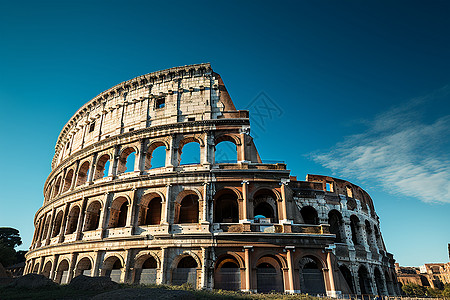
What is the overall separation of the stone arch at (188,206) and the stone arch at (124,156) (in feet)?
17.9

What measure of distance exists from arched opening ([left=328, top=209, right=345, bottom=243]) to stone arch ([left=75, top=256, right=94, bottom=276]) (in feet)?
59.0

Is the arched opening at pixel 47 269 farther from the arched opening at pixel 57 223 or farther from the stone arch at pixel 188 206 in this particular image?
the stone arch at pixel 188 206

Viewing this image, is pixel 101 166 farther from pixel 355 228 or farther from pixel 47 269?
pixel 355 228

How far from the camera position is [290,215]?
17.1 m

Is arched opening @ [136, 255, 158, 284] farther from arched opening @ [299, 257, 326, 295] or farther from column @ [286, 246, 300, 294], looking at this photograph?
arched opening @ [299, 257, 326, 295]

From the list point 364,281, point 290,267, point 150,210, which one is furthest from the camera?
point 364,281

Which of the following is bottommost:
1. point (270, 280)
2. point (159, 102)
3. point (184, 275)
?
point (270, 280)

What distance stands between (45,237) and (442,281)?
232 feet

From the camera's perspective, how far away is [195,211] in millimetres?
18391

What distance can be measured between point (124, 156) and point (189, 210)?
711cm

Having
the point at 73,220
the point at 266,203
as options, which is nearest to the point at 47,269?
the point at 73,220

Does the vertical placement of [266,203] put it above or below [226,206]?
above

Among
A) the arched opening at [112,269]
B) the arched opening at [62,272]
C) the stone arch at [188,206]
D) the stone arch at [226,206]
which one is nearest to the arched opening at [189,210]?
the stone arch at [188,206]

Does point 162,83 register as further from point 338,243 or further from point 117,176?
point 338,243
